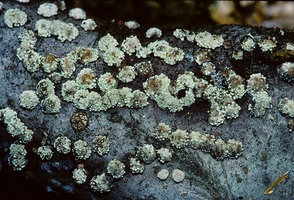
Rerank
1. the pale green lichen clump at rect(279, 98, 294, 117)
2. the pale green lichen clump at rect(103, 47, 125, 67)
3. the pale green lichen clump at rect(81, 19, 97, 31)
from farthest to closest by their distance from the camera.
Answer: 1. the pale green lichen clump at rect(81, 19, 97, 31)
2. the pale green lichen clump at rect(103, 47, 125, 67)
3. the pale green lichen clump at rect(279, 98, 294, 117)

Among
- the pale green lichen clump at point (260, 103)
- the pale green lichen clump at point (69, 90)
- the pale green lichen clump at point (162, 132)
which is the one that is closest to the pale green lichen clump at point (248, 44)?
the pale green lichen clump at point (260, 103)

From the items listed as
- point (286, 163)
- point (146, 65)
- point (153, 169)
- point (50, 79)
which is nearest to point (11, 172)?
point (50, 79)

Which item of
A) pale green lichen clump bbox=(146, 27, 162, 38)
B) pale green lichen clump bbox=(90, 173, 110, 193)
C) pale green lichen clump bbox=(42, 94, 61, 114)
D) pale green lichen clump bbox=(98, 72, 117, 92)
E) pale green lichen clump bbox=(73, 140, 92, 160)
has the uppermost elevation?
pale green lichen clump bbox=(146, 27, 162, 38)

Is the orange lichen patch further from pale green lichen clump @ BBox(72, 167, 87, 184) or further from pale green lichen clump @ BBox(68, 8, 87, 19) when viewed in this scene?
pale green lichen clump @ BBox(68, 8, 87, 19)

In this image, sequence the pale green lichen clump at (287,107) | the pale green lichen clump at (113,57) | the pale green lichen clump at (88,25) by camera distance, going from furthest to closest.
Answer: the pale green lichen clump at (88,25) < the pale green lichen clump at (113,57) < the pale green lichen clump at (287,107)

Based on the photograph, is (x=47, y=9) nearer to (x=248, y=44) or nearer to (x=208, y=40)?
(x=208, y=40)

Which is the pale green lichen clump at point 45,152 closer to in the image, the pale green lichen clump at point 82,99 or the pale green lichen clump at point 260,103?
the pale green lichen clump at point 82,99

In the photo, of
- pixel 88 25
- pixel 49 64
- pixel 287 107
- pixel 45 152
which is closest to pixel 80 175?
pixel 45 152

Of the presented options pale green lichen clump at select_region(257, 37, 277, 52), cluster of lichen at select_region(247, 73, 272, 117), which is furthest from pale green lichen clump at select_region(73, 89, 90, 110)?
pale green lichen clump at select_region(257, 37, 277, 52)
